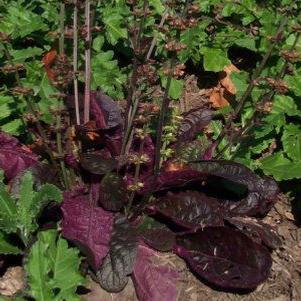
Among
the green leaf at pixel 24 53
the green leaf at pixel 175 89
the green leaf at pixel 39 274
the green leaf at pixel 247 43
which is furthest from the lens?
the green leaf at pixel 247 43

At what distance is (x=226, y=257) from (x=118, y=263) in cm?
55

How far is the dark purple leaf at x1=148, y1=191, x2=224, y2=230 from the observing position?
3.12 meters

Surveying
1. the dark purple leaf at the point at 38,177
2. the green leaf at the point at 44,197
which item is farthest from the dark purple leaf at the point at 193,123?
the green leaf at the point at 44,197

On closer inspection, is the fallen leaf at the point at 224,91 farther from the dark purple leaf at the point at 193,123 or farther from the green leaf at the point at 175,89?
the dark purple leaf at the point at 193,123

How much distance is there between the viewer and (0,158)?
3.15 m

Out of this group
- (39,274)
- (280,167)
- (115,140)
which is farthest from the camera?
(280,167)

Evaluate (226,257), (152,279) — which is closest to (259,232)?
(226,257)

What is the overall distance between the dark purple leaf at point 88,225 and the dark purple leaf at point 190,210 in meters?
0.28

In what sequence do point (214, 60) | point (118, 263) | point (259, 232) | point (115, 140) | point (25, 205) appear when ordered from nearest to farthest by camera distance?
point (25, 205) → point (118, 263) → point (259, 232) → point (115, 140) → point (214, 60)

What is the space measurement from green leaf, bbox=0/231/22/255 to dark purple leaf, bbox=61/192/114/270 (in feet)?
0.78

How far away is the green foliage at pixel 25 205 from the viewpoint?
276 cm

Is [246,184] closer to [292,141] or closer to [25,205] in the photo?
[292,141]

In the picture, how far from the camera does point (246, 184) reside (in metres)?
3.06

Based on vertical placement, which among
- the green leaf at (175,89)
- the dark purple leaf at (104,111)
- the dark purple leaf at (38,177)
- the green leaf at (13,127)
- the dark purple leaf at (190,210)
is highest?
the dark purple leaf at (104,111)
